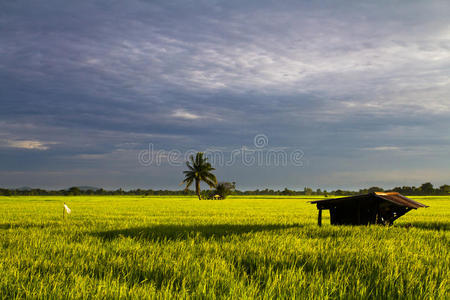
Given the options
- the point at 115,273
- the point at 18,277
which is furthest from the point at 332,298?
the point at 18,277

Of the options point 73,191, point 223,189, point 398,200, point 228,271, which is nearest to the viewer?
point 228,271

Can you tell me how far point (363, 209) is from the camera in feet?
38.0

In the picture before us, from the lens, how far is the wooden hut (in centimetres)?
1095

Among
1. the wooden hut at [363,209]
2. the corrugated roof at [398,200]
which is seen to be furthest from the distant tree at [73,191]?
the corrugated roof at [398,200]

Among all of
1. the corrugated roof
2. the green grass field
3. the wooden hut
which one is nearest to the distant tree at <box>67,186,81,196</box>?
the green grass field

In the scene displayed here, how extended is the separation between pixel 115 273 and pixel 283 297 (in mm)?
2561

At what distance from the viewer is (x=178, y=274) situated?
14.7 feet

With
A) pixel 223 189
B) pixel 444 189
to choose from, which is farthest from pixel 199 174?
pixel 444 189

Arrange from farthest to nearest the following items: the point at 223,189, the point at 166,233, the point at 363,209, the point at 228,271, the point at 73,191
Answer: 1. the point at 73,191
2. the point at 223,189
3. the point at 363,209
4. the point at 166,233
5. the point at 228,271

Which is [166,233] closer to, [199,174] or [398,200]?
[398,200]

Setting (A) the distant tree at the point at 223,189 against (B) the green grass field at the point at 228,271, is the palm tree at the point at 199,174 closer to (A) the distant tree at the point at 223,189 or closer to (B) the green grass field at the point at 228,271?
(A) the distant tree at the point at 223,189

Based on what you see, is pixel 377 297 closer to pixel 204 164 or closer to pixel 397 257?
pixel 397 257

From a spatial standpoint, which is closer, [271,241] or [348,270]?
[348,270]

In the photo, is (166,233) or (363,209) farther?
(363,209)
